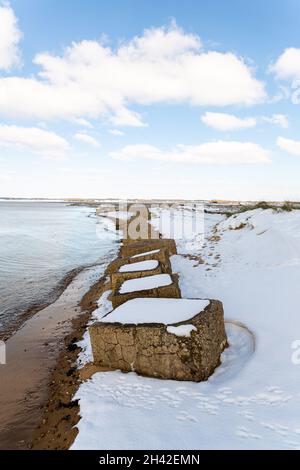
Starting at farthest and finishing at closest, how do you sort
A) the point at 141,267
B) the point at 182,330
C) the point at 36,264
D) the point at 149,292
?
1. the point at 36,264
2. the point at 141,267
3. the point at 149,292
4. the point at 182,330

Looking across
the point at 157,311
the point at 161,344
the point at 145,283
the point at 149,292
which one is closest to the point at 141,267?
the point at 145,283

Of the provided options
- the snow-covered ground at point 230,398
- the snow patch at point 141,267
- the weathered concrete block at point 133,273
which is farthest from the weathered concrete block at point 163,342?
the snow patch at point 141,267

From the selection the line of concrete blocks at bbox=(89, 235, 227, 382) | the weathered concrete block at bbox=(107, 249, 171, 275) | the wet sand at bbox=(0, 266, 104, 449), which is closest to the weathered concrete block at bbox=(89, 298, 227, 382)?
the line of concrete blocks at bbox=(89, 235, 227, 382)

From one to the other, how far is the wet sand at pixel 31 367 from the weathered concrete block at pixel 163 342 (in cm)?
110

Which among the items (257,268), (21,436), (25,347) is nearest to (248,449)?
(21,436)

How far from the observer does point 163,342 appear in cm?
429

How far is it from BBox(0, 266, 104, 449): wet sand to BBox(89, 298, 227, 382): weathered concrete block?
1.10 m

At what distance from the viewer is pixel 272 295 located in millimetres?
6887

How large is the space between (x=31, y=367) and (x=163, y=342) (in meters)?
2.77

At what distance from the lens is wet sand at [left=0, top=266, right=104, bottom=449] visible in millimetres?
4027

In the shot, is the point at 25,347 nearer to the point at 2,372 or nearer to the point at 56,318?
the point at 2,372

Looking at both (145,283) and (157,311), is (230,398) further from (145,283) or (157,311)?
(145,283)

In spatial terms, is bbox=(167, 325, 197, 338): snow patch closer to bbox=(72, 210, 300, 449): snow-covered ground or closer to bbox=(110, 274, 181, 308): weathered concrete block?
bbox=(72, 210, 300, 449): snow-covered ground

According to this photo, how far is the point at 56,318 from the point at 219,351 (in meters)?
4.63
